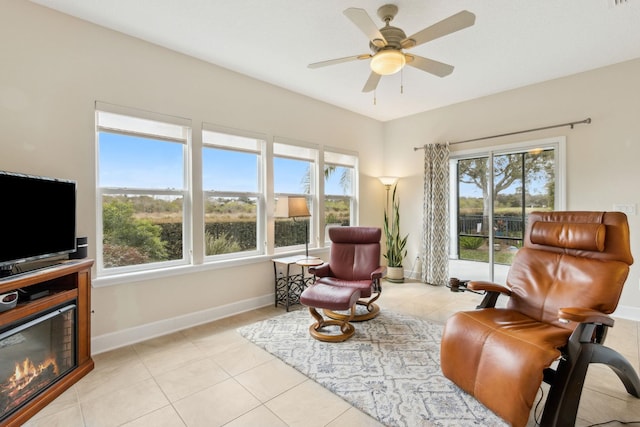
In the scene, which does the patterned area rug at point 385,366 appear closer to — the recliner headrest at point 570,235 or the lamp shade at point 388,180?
the recliner headrest at point 570,235

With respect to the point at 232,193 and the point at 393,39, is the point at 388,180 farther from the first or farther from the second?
the point at 393,39

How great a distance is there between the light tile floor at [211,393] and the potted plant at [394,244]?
2.59 metres

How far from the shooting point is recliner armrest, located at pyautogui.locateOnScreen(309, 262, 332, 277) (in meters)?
3.45

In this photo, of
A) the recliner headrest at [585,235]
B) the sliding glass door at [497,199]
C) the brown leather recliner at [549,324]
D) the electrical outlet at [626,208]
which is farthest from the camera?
the sliding glass door at [497,199]

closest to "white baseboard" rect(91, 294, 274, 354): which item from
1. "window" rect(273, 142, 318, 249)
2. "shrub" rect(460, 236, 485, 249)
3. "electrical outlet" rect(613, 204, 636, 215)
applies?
"window" rect(273, 142, 318, 249)

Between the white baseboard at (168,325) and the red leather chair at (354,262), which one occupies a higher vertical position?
the red leather chair at (354,262)

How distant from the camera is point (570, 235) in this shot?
216 centimetres

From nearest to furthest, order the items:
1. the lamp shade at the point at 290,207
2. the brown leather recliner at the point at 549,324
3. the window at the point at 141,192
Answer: the brown leather recliner at the point at 549,324
the window at the point at 141,192
the lamp shade at the point at 290,207

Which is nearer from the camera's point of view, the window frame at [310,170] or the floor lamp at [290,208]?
the floor lamp at [290,208]

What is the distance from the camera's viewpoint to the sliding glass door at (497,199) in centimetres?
383

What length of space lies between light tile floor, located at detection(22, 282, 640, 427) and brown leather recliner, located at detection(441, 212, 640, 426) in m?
0.43

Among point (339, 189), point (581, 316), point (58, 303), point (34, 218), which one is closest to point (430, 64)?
point (581, 316)

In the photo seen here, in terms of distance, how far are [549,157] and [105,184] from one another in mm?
4980

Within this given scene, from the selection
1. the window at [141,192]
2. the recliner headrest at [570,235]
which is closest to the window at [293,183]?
the window at [141,192]
